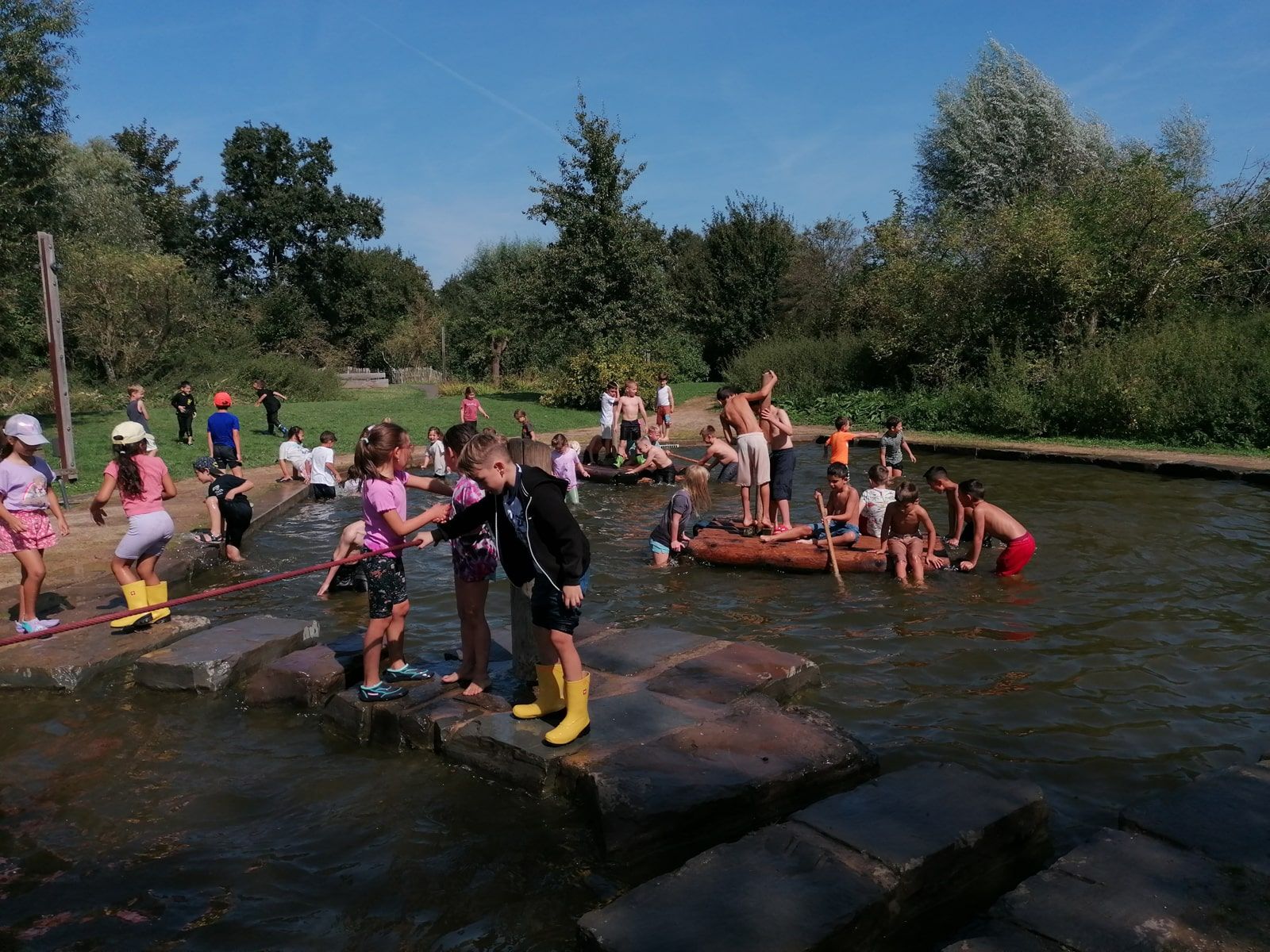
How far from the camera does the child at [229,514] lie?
33.4 ft

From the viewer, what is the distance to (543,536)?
4543 mm

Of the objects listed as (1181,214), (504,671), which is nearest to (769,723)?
(504,671)

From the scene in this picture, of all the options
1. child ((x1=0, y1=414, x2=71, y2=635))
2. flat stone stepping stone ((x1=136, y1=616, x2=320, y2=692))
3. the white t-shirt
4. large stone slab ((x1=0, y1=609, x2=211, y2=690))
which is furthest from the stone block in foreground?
the white t-shirt

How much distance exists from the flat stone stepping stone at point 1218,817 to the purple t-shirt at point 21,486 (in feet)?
24.0

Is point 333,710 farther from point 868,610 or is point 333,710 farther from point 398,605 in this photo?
point 868,610

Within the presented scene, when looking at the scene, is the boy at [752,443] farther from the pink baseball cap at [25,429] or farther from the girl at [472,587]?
the pink baseball cap at [25,429]

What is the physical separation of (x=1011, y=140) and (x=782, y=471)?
2524cm

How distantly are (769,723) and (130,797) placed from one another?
10.9ft

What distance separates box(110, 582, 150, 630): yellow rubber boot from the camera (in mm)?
6918

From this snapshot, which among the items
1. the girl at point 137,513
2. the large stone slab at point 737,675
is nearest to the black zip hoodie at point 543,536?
the large stone slab at point 737,675

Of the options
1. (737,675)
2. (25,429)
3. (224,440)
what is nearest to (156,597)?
(25,429)

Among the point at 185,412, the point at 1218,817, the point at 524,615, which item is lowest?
the point at 1218,817

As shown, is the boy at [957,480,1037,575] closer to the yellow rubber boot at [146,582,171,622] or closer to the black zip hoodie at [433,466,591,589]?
the black zip hoodie at [433,466,591,589]

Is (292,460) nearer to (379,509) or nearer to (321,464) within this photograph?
(321,464)
